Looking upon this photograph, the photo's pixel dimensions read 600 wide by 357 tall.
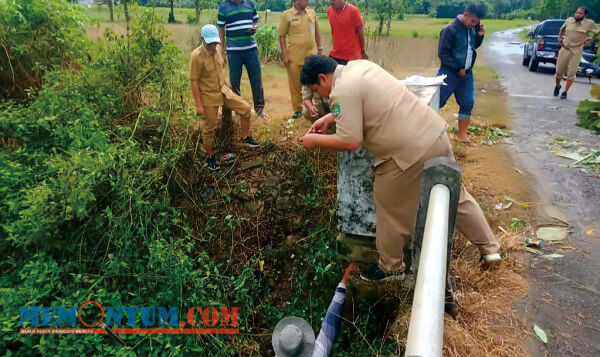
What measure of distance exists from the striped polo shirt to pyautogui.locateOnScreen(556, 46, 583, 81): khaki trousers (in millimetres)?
6339

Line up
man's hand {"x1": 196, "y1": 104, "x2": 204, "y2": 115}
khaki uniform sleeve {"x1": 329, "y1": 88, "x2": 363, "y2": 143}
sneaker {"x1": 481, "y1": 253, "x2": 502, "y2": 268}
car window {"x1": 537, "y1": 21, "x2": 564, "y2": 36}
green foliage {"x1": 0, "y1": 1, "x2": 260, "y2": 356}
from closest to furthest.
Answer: khaki uniform sleeve {"x1": 329, "y1": 88, "x2": 363, "y2": 143}
sneaker {"x1": 481, "y1": 253, "x2": 502, "y2": 268}
green foliage {"x1": 0, "y1": 1, "x2": 260, "y2": 356}
man's hand {"x1": 196, "y1": 104, "x2": 204, "y2": 115}
car window {"x1": 537, "y1": 21, "x2": 564, "y2": 36}

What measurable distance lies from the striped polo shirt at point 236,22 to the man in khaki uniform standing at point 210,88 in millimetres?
773

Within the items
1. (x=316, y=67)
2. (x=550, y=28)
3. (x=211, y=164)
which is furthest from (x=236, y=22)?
(x=550, y=28)

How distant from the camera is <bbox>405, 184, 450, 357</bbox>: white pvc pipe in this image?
3.30 ft

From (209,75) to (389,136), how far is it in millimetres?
2416

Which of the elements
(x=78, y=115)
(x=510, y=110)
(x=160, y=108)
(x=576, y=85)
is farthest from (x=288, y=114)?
(x=576, y=85)

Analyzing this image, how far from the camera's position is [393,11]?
19422 mm

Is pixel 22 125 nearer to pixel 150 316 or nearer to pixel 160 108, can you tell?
pixel 160 108

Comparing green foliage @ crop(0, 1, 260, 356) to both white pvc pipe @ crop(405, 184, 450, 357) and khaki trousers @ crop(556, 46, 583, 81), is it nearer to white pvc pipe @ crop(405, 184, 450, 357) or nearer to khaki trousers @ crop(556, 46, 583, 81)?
white pvc pipe @ crop(405, 184, 450, 357)

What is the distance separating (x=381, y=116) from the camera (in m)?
2.45

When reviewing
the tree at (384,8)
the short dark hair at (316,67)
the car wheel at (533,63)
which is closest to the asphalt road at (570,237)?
the short dark hair at (316,67)

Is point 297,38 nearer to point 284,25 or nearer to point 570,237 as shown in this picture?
point 284,25

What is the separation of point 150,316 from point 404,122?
2.49 meters

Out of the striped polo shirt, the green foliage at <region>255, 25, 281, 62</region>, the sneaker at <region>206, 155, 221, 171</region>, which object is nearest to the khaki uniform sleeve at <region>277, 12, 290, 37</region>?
the striped polo shirt
